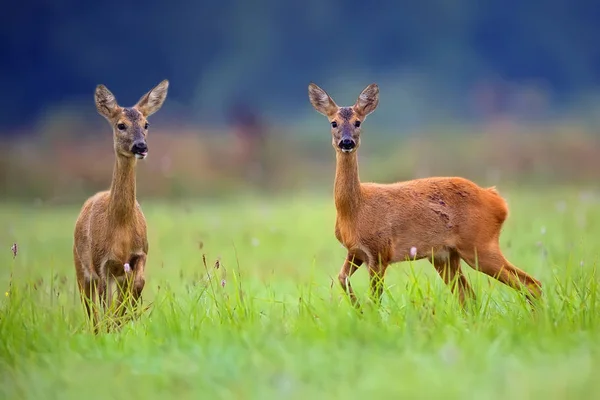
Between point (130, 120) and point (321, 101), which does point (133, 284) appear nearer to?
point (130, 120)

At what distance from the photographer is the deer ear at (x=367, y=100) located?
7.86m

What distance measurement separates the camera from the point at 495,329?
5828 millimetres

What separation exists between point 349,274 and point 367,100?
1472 mm

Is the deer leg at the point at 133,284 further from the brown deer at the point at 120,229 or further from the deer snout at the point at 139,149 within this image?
the deer snout at the point at 139,149

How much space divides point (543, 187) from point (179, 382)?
14876 millimetres

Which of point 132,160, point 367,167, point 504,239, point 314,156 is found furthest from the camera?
point 314,156

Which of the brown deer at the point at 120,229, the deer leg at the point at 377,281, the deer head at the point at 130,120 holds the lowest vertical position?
the deer leg at the point at 377,281

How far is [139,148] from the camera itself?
727 cm

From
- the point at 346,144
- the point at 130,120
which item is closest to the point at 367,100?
the point at 346,144

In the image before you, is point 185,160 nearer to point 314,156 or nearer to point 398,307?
point 314,156

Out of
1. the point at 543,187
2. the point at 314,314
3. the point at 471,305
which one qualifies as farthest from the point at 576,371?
the point at 543,187

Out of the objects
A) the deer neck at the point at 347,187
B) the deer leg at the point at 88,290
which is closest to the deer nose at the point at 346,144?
the deer neck at the point at 347,187

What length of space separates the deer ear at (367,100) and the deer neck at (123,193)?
1798mm

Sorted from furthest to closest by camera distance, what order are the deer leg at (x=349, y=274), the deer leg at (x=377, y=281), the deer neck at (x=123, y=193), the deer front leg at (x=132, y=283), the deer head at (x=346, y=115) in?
the deer head at (x=346, y=115) < the deer neck at (x=123, y=193) < the deer front leg at (x=132, y=283) < the deer leg at (x=349, y=274) < the deer leg at (x=377, y=281)
